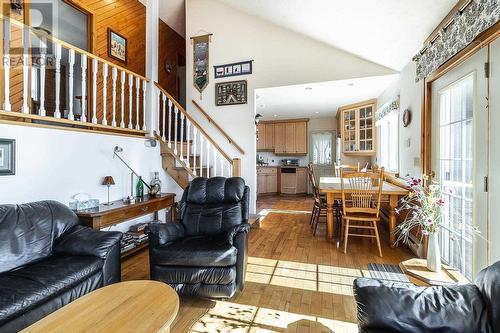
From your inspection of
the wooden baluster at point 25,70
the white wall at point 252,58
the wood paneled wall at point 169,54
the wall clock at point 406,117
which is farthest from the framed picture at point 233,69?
the wooden baluster at point 25,70

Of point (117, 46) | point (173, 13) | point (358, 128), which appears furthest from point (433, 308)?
point (173, 13)

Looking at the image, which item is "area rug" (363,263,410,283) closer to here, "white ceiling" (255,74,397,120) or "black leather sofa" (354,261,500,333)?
"black leather sofa" (354,261,500,333)

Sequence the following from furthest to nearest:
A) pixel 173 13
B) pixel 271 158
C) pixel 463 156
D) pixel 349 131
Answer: pixel 271 158
pixel 349 131
pixel 173 13
pixel 463 156

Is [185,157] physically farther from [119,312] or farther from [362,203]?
[119,312]

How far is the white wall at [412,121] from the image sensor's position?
3045mm

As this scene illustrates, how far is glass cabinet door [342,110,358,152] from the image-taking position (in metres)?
5.88

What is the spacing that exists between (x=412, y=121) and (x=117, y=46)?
4841 mm

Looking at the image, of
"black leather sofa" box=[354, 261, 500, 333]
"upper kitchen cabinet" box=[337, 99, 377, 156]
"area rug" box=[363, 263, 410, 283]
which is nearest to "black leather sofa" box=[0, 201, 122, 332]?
"black leather sofa" box=[354, 261, 500, 333]

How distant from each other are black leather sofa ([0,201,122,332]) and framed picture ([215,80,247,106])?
3029mm

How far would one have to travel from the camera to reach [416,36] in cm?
280

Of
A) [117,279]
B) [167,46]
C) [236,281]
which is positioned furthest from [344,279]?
[167,46]

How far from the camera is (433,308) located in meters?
1.11

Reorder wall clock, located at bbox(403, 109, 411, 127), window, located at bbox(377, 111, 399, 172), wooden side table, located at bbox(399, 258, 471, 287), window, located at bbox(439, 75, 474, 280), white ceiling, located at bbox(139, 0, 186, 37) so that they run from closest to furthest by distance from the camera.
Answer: wooden side table, located at bbox(399, 258, 471, 287) < window, located at bbox(439, 75, 474, 280) < wall clock, located at bbox(403, 109, 411, 127) < window, located at bbox(377, 111, 399, 172) < white ceiling, located at bbox(139, 0, 186, 37)

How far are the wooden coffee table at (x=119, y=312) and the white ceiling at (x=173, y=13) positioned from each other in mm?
5504
